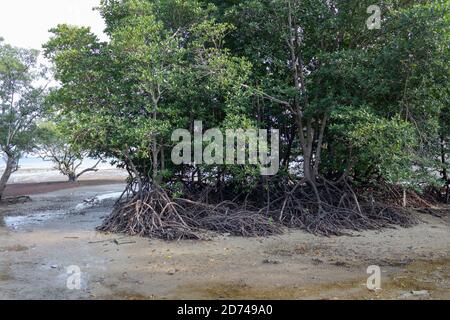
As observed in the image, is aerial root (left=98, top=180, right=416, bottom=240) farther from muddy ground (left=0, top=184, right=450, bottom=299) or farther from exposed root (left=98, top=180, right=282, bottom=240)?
muddy ground (left=0, top=184, right=450, bottom=299)

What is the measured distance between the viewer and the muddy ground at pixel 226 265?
19.3ft

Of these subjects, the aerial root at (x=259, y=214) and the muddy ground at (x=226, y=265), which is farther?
the aerial root at (x=259, y=214)

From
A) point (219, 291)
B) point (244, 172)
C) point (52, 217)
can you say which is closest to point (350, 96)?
point (244, 172)

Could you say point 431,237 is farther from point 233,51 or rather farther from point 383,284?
point 233,51

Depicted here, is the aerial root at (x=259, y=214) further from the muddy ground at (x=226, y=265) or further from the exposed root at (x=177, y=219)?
the muddy ground at (x=226, y=265)

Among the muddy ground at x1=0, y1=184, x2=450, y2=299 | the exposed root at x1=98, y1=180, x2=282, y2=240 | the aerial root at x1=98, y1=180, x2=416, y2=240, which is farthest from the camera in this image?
the aerial root at x1=98, y1=180, x2=416, y2=240

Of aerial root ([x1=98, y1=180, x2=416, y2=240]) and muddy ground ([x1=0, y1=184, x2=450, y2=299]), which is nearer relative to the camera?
muddy ground ([x1=0, y1=184, x2=450, y2=299])

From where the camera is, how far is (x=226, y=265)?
7230mm

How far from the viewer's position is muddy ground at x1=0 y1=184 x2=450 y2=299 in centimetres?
587

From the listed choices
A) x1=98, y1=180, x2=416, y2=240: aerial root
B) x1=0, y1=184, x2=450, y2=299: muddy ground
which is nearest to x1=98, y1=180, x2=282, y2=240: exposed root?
x1=98, y1=180, x2=416, y2=240: aerial root

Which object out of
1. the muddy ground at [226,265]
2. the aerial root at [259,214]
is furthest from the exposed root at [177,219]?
the muddy ground at [226,265]

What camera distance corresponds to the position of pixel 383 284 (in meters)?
6.03

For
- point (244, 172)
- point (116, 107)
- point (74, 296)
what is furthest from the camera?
point (116, 107)

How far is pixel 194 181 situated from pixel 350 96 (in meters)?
4.56
